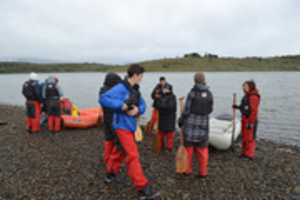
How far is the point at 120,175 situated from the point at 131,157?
1.51 meters

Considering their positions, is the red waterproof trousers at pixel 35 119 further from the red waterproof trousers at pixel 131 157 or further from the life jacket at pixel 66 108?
the red waterproof trousers at pixel 131 157

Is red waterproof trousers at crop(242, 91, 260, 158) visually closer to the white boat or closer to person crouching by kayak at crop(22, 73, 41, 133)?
the white boat

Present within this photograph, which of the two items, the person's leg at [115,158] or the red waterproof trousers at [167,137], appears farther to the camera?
the red waterproof trousers at [167,137]

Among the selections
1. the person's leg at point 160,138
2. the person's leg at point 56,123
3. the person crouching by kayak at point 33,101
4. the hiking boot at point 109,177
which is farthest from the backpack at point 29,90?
the hiking boot at point 109,177

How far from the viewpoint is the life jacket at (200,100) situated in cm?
480

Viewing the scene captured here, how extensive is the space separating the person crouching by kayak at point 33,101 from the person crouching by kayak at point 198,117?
5.70 metres

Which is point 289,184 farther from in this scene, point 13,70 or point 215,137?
point 13,70

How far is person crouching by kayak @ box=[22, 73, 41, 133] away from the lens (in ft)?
27.0

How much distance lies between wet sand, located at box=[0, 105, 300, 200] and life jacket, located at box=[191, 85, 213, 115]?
1486 millimetres

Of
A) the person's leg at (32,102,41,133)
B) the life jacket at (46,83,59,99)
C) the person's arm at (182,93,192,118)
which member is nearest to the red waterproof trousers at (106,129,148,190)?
the person's arm at (182,93,192,118)

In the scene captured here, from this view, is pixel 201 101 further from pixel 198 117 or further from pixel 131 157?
pixel 131 157

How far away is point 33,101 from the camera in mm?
8438

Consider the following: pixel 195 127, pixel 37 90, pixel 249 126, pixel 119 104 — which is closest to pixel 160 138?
pixel 195 127

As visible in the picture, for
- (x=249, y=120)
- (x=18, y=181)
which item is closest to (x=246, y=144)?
(x=249, y=120)
